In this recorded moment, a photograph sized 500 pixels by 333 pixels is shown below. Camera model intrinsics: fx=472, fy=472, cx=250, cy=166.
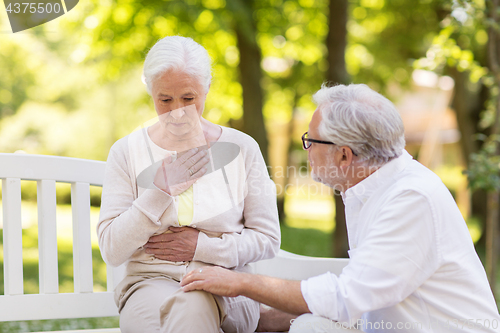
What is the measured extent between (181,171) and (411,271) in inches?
41.2

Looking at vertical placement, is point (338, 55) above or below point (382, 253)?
above

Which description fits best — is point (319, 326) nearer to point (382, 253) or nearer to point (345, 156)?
point (382, 253)

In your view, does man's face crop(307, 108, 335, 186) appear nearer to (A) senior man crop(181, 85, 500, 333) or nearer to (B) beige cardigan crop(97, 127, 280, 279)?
(A) senior man crop(181, 85, 500, 333)

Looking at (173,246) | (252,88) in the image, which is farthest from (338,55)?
(173,246)

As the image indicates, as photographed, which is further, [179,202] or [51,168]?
[51,168]

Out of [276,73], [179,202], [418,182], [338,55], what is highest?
[276,73]

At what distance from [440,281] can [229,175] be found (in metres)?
1.06

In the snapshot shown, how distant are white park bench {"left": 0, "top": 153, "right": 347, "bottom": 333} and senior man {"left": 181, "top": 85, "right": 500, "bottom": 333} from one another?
2.77 ft

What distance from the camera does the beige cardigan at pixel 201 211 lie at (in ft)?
6.62

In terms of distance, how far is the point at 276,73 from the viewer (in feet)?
38.2

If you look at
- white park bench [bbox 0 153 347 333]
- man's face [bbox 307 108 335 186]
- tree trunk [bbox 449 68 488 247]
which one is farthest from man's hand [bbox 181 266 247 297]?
tree trunk [bbox 449 68 488 247]

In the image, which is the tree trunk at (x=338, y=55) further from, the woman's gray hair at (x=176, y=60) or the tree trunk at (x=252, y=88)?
the woman's gray hair at (x=176, y=60)

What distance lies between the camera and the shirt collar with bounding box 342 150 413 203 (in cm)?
187

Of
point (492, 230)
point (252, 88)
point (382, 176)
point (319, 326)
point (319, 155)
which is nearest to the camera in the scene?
point (319, 326)
